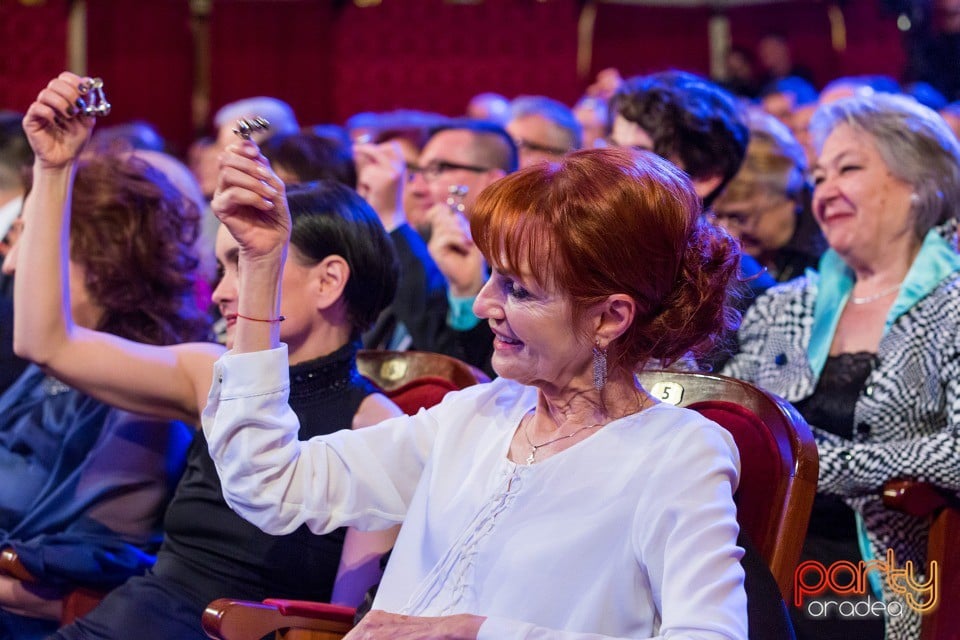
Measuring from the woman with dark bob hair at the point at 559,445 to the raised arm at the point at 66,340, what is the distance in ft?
1.72

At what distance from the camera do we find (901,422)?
2.43 meters

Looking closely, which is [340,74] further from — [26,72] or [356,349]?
[356,349]

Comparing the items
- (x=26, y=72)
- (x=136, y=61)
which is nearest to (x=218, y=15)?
(x=136, y=61)

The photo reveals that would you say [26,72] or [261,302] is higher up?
[261,302]

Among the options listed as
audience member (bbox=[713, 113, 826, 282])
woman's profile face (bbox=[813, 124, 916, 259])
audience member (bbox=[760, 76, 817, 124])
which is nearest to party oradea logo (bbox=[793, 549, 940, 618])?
woman's profile face (bbox=[813, 124, 916, 259])

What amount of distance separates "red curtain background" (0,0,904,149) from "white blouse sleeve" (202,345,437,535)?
7.60 meters

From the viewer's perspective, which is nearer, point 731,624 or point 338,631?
point 731,624

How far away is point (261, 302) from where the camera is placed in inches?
65.1

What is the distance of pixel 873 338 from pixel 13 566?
1.88 m

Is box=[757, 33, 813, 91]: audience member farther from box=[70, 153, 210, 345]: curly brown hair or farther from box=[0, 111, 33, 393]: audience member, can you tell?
box=[70, 153, 210, 345]: curly brown hair

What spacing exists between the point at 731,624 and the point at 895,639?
1.08 metres

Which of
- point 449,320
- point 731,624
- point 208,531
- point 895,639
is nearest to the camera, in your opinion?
point 731,624

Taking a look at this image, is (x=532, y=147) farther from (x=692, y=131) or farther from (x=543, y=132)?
(x=692, y=131)

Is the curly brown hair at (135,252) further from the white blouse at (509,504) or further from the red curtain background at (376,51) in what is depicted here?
the red curtain background at (376,51)
